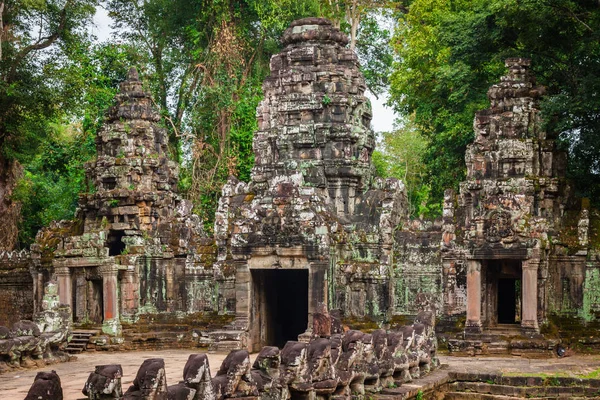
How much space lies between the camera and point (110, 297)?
69.1 feet

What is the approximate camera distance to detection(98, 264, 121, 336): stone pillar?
21.0 m

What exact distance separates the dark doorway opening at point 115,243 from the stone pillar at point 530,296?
9177mm

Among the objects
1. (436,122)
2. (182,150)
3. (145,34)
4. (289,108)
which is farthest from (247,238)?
(145,34)

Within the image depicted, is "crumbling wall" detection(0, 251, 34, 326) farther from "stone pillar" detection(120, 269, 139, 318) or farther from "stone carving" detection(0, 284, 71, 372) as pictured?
"stone carving" detection(0, 284, 71, 372)

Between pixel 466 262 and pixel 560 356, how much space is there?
8.04 feet

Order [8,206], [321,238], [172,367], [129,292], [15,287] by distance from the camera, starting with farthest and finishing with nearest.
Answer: [8,206] < [15,287] < [129,292] < [321,238] < [172,367]

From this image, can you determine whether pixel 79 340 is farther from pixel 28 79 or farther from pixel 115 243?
pixel 28 79

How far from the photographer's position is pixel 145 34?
3494cm

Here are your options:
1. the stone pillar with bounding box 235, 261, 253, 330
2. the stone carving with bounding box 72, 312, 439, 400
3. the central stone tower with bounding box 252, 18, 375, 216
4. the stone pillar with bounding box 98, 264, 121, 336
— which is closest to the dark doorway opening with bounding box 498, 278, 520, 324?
the central stone tower with bounding box 252, 18, 375, 216

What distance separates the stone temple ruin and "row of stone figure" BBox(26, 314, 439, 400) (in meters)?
3.16

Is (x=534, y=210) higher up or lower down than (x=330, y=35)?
lower down

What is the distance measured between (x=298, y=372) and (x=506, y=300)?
1108 cm

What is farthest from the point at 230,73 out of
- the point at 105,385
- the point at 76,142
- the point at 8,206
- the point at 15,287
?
the point at 105,385

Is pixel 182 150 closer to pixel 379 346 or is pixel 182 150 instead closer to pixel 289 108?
pixel 289 108
